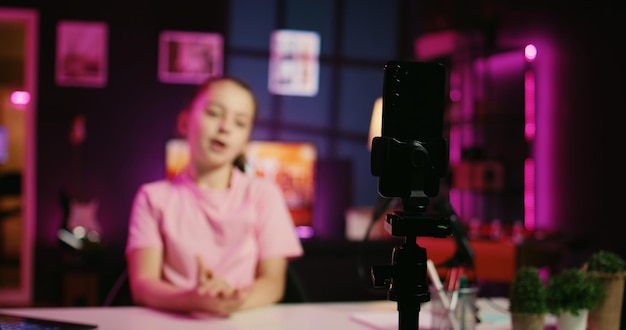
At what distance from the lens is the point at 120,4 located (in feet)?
20.0

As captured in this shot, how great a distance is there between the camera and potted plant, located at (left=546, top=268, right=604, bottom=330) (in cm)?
145

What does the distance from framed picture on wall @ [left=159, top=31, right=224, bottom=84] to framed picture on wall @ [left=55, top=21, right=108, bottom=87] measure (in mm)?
482

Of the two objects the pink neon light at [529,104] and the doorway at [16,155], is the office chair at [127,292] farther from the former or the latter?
the doorway at [16,155]

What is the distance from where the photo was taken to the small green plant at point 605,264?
1513 millimetres

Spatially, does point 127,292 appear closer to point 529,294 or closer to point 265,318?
point 265,318

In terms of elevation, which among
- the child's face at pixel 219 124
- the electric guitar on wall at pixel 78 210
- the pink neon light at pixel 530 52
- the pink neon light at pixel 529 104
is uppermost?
the pink neon light at pixel 530 52

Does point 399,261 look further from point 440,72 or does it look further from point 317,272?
point 317,272

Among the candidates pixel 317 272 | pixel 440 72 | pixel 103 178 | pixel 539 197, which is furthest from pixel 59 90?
pixel 440 72

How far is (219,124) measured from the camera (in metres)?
1.86

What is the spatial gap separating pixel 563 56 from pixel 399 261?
15.1ft

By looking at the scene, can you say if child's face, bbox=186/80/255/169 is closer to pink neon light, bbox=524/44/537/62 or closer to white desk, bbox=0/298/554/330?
white desk, bbox=0/298/554/330

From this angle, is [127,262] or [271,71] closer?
[127,262]

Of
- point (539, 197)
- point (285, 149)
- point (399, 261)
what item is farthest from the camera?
point (285, 149)

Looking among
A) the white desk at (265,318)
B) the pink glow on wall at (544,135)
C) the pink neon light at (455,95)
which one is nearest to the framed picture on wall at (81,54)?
the pink neon light at (455,95)
